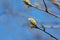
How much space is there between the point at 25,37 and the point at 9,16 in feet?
1.09

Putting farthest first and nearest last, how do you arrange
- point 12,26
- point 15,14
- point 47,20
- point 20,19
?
1. point 12,26
2. point 20,19
3. point 15,14
4. point 47,20

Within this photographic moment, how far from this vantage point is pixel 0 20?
11.7 feet

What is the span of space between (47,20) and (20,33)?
0.72 metres

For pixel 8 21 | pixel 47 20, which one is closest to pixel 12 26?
pixel 8 21

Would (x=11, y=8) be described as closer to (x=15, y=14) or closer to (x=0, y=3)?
(x=15, y=14)

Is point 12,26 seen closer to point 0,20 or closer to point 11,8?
point 0,20

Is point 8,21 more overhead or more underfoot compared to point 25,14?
more underfoot

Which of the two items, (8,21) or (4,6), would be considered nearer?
(4,6)

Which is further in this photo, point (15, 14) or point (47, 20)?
point (15, 14)

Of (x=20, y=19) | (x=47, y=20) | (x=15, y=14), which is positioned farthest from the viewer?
(x=20, y=19)

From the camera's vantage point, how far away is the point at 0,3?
11.7ft

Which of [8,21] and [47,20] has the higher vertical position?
[47,20]

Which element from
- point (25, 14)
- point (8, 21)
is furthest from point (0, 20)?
point (25, 14)

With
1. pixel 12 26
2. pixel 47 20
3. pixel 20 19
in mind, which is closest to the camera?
pixel 47 20
